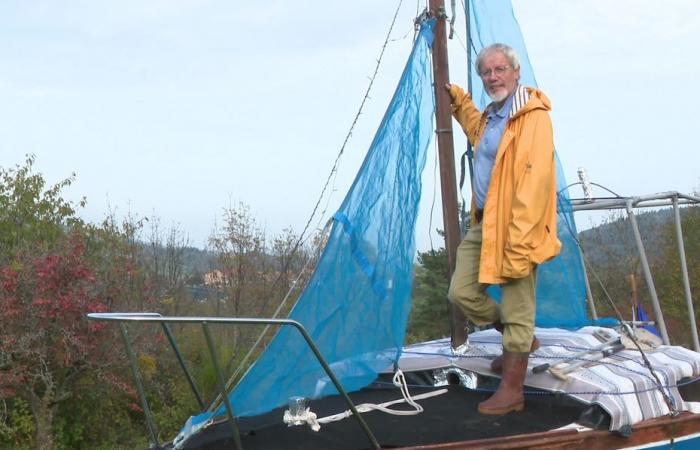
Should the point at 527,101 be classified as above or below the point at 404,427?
above

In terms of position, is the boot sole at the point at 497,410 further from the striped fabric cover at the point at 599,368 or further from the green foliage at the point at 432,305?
the green foliage at the point at 432,305

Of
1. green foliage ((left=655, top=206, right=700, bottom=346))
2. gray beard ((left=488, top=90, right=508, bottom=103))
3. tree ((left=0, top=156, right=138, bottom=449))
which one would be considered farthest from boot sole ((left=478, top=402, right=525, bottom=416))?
green foliage ((left=655, top=206, right=700, bottom=346))

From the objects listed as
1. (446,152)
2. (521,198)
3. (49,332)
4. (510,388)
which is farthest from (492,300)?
(49,332)

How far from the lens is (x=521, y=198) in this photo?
4.65 meters

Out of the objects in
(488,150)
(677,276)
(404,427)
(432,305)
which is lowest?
(404,427)

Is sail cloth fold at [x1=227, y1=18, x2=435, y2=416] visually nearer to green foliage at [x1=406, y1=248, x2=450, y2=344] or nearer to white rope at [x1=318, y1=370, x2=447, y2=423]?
white rope at [x1=318, y1=370, x2=447, y2=423]

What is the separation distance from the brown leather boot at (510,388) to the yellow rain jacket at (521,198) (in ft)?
1.53

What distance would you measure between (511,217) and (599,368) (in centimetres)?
116

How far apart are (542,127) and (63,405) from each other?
17.9 feet

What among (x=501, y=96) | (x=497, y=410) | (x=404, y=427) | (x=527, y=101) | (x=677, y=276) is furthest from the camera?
(x=677, y=276)

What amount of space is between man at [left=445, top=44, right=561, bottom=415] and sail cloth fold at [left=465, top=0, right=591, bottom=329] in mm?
964

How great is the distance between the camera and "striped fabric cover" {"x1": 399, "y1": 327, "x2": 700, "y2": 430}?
188 inches

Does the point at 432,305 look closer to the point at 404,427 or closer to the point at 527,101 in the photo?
the point at 527,101

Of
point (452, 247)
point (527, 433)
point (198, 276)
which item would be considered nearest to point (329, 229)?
point (452, 247)
